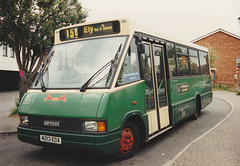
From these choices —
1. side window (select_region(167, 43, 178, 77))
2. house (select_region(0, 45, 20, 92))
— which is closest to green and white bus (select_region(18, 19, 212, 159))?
side window (select_region(167, 43, 178, 77))

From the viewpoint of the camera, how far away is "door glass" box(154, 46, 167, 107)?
641cm

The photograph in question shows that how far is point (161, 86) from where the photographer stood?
6613mm

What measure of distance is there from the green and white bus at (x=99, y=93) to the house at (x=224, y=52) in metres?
33.9

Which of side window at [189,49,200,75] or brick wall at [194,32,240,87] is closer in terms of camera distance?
side window at [189,49,200,75]

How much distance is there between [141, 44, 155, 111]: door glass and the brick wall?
113ft

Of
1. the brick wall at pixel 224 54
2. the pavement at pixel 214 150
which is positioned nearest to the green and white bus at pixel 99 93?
the pavement at pixel 214 150

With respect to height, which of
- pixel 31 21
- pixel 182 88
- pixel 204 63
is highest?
pixel 31 21

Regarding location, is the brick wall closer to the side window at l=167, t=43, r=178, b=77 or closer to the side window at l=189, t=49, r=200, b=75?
the side window at l=189, t=49, r=200, b=75

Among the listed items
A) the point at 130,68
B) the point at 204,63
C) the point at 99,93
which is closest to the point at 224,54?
the point at 204,63

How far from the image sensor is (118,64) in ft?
15.6

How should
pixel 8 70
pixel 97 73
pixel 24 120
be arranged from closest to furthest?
pixel 97 73
pixel 24 120
pixel 8 70

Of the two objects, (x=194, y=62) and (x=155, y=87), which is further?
(x=194, y=62)

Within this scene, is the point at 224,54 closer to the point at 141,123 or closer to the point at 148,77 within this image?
the point at 148,77

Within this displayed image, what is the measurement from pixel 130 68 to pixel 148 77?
34.9 inches
